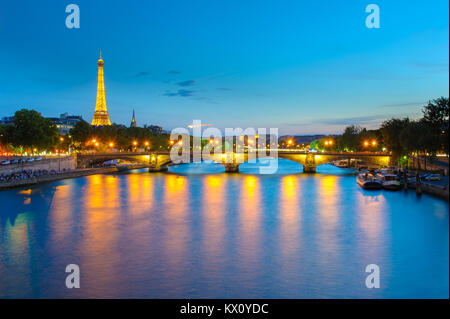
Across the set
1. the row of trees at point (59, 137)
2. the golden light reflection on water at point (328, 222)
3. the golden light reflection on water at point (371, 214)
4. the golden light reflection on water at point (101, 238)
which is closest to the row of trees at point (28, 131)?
the row of trees at point (59, 137)

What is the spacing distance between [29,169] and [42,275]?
31.4 metres

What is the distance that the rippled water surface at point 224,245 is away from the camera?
44.1ft

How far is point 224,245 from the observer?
60.9 ft

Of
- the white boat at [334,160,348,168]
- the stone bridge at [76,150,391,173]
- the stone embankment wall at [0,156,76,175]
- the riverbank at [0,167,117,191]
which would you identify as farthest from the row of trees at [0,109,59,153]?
the white boat at [334,160,348,168]

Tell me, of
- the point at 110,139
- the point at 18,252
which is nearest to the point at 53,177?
the point at 18,252

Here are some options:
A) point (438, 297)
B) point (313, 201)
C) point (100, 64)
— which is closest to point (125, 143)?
point (100, 64)

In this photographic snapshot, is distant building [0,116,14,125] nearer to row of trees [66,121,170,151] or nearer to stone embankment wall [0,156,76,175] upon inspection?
row of trees [66,121,170,151]

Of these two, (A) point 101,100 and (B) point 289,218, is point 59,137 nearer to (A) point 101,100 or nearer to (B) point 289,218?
(A) point 101,100

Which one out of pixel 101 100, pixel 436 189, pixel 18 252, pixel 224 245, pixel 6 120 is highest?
pixel 101 100

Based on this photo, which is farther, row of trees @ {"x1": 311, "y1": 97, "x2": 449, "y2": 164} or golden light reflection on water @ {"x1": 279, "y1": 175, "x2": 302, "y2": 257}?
row of trees @ {"x1": 311, "y1": 97, "x2": 449, "y2": 164}

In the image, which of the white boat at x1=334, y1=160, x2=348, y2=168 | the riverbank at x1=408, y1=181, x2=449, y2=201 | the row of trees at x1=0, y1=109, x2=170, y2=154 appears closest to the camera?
the riverbank at x1=408, y1=181, x2=449, y2=201

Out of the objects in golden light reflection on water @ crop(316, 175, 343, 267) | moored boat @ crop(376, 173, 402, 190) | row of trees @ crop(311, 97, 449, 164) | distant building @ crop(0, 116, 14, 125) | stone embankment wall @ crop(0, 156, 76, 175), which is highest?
distant building @ crop(0, 116, 14, 125)

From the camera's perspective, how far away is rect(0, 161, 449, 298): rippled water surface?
529 inches

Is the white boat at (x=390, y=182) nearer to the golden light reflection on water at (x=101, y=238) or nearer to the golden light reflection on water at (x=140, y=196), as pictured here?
the golden light reflection on water at (x=140, y=196)
